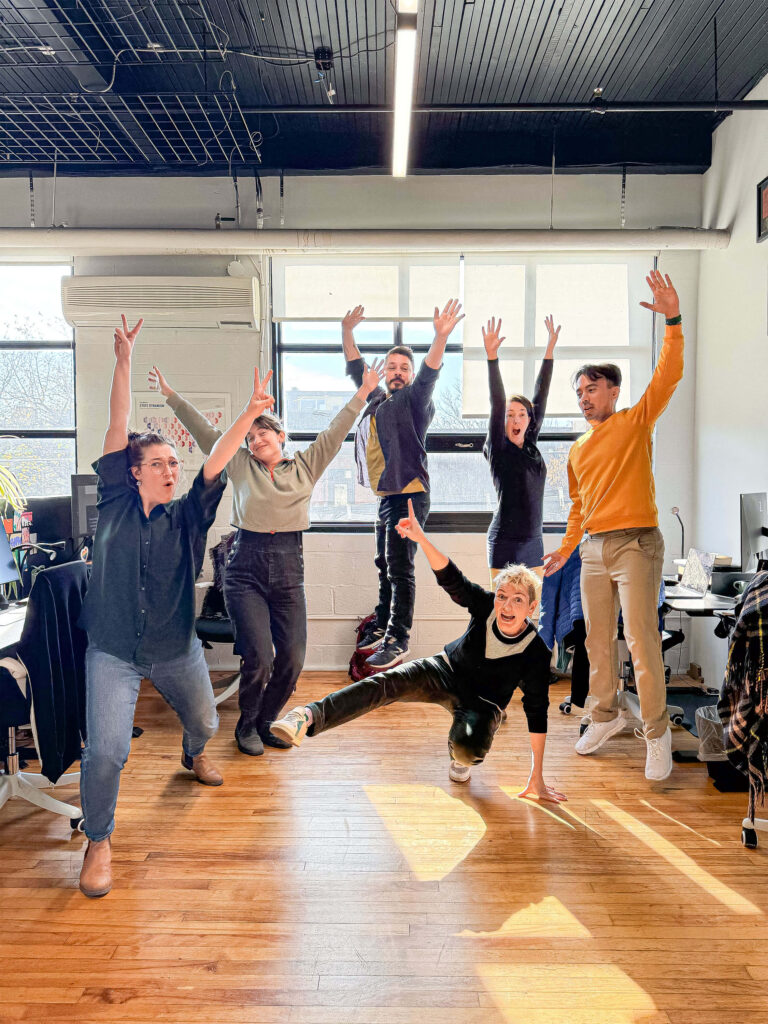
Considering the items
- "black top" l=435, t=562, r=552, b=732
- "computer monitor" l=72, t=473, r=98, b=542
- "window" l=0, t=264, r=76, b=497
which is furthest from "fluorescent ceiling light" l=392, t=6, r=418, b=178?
A: "window" l=0, t=264, r=76, b=497

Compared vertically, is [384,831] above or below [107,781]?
below

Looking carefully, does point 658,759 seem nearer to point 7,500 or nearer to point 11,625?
point 11,625

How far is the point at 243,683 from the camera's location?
12.2ft

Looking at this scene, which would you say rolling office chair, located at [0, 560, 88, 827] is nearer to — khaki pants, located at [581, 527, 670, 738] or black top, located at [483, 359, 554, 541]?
black top, located at [483, 359, 554, 541]

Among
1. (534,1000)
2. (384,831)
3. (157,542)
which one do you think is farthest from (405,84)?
(534,1000)

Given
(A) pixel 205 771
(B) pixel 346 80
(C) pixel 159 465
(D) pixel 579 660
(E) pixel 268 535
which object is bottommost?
(A) pixel 205 771

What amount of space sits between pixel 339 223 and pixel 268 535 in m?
2.89

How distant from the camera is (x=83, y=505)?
435 centimetres

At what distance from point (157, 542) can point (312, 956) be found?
1476mm

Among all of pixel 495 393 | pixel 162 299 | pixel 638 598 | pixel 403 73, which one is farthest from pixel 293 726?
pixel 162 299

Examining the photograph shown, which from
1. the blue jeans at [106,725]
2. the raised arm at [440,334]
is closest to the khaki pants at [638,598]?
the raised arm at [440,334]

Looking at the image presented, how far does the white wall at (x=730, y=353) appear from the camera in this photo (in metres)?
4.36

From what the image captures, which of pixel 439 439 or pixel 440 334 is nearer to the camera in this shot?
pixel 440 334

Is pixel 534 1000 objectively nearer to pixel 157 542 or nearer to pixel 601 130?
pixel 157 542
